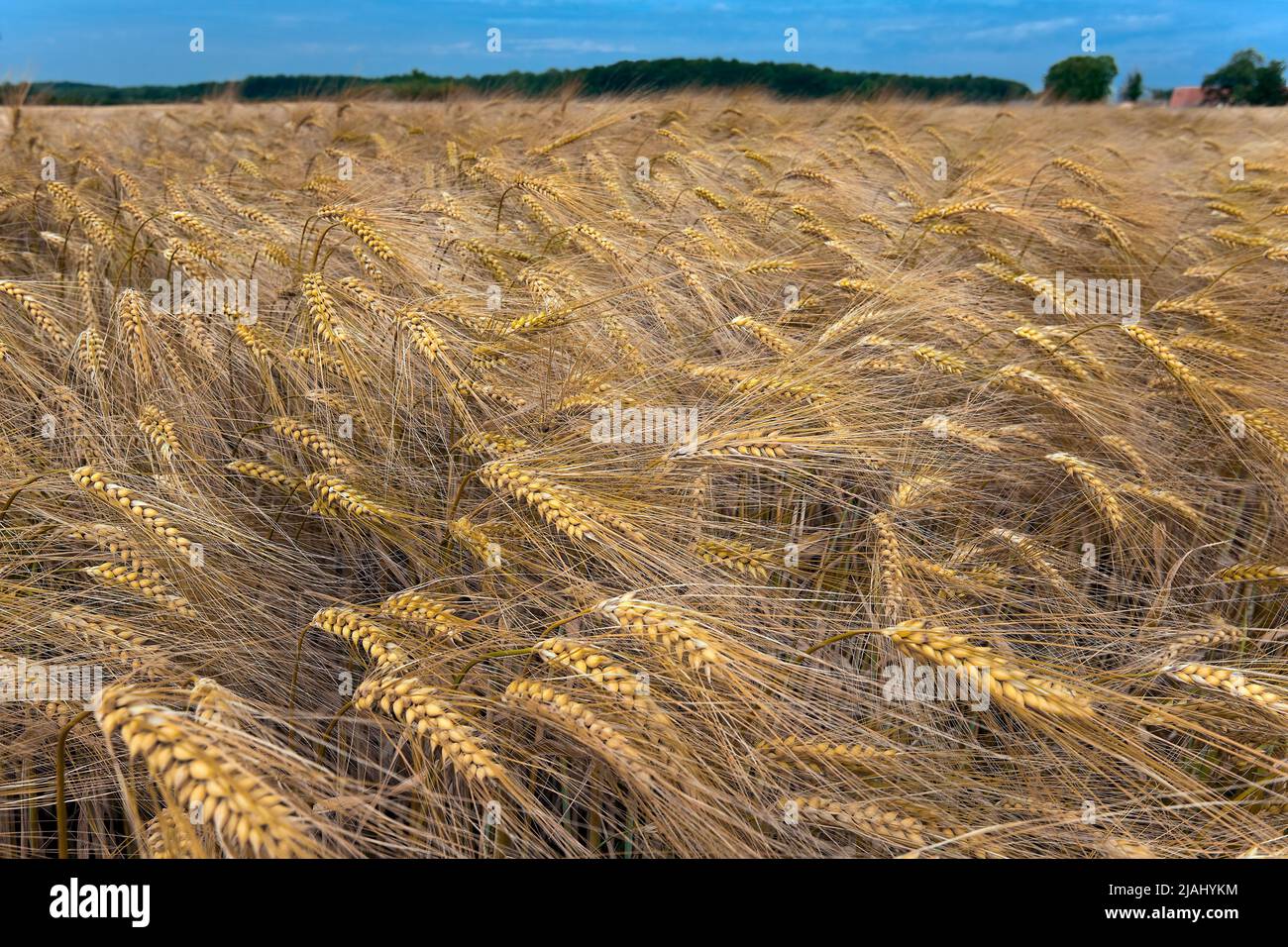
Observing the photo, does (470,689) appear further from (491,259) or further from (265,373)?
(491,259)

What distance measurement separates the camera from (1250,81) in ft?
70.3

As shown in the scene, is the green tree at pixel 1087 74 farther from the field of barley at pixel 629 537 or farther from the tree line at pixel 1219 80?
the field of barley at pixel 629 537

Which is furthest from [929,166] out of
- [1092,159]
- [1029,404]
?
[1029,404]

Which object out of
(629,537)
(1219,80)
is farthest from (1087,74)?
(629,537)

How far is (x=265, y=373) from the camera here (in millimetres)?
1985

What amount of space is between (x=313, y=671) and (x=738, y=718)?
88 centimetres

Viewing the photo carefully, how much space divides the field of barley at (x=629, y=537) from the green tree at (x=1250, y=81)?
2469 cm

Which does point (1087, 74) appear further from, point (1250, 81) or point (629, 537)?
point (629, 537)

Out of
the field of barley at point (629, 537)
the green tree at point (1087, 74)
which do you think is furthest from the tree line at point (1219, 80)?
the field of barley at point (629, 537)

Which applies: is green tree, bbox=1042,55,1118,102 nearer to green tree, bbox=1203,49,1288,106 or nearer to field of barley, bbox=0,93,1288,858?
green tree, bbox=1203,49,1288,106

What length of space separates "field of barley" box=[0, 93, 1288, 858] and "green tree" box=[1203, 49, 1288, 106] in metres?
24.7

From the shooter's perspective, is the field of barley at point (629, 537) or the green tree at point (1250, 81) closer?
the field of barley at point (629, 537)

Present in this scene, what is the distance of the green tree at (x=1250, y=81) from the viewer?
2077 cm

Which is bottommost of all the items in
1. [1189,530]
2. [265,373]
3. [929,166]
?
[1189,530]
